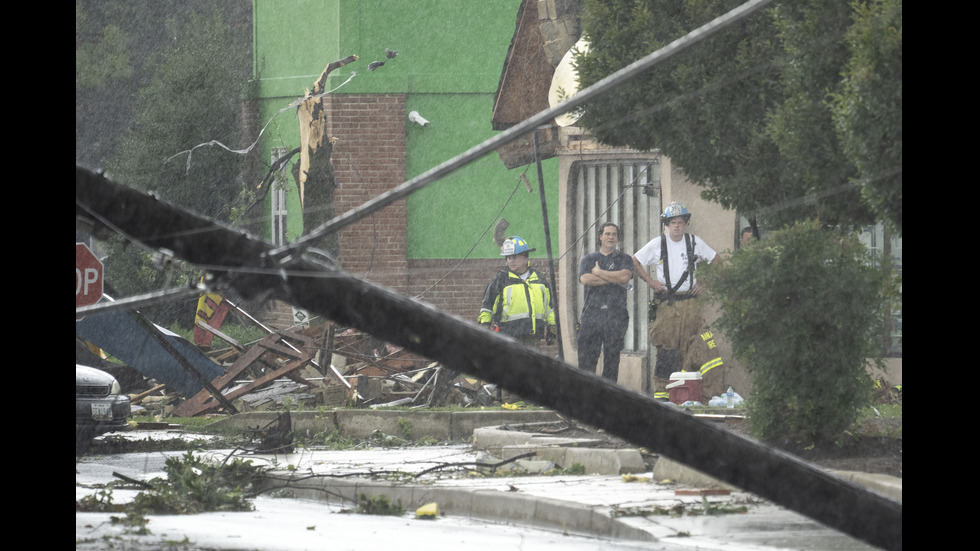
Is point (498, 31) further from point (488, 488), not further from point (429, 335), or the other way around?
point (429, 335)

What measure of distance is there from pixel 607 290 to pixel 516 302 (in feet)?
3.78

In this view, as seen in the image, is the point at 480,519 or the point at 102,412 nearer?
the point at 480,519

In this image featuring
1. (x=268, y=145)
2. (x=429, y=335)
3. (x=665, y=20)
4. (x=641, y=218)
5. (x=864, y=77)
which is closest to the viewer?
(x=429, y=335)

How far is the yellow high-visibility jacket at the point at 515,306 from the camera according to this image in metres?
→ 14.1

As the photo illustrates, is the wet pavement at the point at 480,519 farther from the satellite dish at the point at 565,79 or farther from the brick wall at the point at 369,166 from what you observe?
the brick wall at the point at 369,166

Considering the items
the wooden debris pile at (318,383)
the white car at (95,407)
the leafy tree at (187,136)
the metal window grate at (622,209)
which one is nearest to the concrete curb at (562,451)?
the wooden debris pile at (318,383)

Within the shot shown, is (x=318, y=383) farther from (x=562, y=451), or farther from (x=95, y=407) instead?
(x=562, y=451)

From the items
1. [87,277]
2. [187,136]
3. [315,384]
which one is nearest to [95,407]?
[87,277]

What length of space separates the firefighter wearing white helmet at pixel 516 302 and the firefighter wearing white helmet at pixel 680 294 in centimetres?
123

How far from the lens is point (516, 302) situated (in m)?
14.1

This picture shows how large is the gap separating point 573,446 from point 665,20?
3.77 meters
